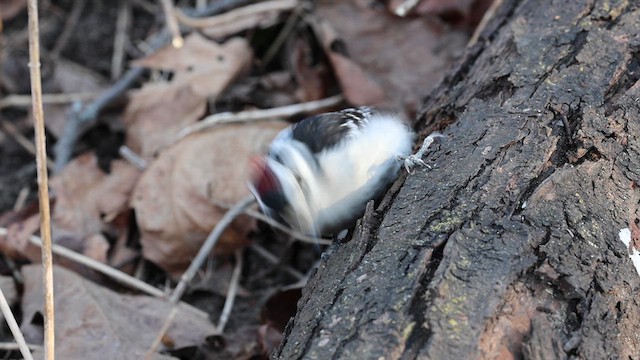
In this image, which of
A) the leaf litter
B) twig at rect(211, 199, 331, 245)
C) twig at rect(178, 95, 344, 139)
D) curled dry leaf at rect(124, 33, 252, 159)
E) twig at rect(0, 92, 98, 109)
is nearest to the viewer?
the leaf litter

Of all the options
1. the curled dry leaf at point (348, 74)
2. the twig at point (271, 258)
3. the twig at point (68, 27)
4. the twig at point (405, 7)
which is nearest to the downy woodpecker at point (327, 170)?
the twig at point (271, 258)

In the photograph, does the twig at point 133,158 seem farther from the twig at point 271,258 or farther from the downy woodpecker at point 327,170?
the downy woodpecker at point 327,170

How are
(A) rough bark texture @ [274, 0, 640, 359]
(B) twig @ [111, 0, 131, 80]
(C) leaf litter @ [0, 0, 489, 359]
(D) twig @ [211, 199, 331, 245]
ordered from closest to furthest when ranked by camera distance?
(A) rough bark texture @ [274, 0, 640, 359] < (C) leaf litter @ [0, 0, 489, 359] < (D) twig @ [211, 199, 331, 245] < (B) twig @ [111, 0, 131, 80]

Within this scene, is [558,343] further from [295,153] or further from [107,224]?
[107,224]

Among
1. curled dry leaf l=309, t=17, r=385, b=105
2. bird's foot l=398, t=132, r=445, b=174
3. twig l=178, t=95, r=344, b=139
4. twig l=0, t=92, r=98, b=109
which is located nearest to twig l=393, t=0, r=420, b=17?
curled dry leaf l=309, t=17, r=385, b=105

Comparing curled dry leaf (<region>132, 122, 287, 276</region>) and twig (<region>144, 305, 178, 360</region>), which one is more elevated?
curled dry leaf (<region>132, 122, 287, 276</region>)

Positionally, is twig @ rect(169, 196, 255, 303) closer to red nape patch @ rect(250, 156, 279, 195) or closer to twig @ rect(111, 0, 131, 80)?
red nape patch @ rect(250, 156, 279, 195)
